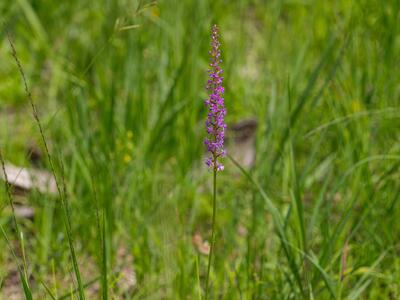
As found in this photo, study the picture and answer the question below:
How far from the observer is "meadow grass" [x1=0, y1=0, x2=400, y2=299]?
225 centimetres

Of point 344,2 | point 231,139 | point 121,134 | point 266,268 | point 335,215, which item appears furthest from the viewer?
point 344,2

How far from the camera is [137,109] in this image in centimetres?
317

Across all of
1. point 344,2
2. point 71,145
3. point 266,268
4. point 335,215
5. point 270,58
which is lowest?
point 266,268

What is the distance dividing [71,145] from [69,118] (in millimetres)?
263

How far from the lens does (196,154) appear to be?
10.2ft

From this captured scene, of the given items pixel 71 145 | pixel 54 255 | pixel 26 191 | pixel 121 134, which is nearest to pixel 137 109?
pixel 121 134

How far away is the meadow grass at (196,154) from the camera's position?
225cm

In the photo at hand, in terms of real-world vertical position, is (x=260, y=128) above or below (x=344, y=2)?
below

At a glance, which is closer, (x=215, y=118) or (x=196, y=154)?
(x=215, y=118)

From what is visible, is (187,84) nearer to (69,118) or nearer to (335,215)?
(69,118)

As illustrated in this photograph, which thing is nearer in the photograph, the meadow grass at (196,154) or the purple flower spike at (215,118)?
the purple flower spike at (215,118)

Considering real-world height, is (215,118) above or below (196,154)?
below

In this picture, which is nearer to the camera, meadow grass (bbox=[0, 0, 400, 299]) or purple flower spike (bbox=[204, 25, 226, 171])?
purple flower spike (bbox=[204, 25, 226, 171])

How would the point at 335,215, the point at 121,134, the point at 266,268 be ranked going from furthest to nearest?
the point at 121,134
the point at 335,215
the point at 266,268
